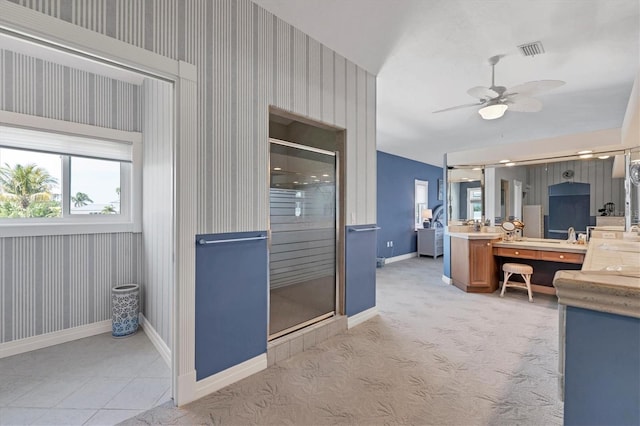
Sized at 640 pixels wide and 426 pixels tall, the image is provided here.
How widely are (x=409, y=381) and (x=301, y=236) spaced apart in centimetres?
150

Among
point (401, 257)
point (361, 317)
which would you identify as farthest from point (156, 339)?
point (401, 257)

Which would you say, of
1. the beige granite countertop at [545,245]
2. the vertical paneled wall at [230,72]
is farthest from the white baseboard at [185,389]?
the beige granite countertop at [545,245]

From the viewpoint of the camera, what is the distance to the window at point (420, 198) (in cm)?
831

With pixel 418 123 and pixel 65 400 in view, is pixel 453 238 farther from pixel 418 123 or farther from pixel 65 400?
pixel 65 400

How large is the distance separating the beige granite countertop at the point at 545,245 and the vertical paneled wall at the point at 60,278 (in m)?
5.18

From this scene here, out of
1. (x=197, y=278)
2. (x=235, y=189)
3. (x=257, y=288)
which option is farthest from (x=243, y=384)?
(x=235, y=189)

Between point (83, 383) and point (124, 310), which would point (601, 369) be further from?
point (124, 310)

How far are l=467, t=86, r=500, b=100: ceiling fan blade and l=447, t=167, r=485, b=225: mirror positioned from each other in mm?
2218

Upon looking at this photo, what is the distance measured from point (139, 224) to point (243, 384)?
2.19 m

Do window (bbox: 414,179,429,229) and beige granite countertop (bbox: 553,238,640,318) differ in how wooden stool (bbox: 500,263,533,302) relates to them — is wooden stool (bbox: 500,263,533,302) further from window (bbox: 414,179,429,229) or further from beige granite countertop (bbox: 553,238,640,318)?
window (bbox: 414,179,429,229)

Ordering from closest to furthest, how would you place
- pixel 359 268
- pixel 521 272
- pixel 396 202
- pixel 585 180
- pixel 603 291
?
pixel 603 291, pixel 359 268, pixel 521 272, pixel 585 180, pixel 396 202

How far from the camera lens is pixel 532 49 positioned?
2770 millimetres

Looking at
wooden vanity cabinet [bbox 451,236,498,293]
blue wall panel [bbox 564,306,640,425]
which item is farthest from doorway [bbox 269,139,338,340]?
wooden vanity cabinet [bbox 451,236,498,293]

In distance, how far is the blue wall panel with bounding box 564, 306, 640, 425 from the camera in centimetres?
74
